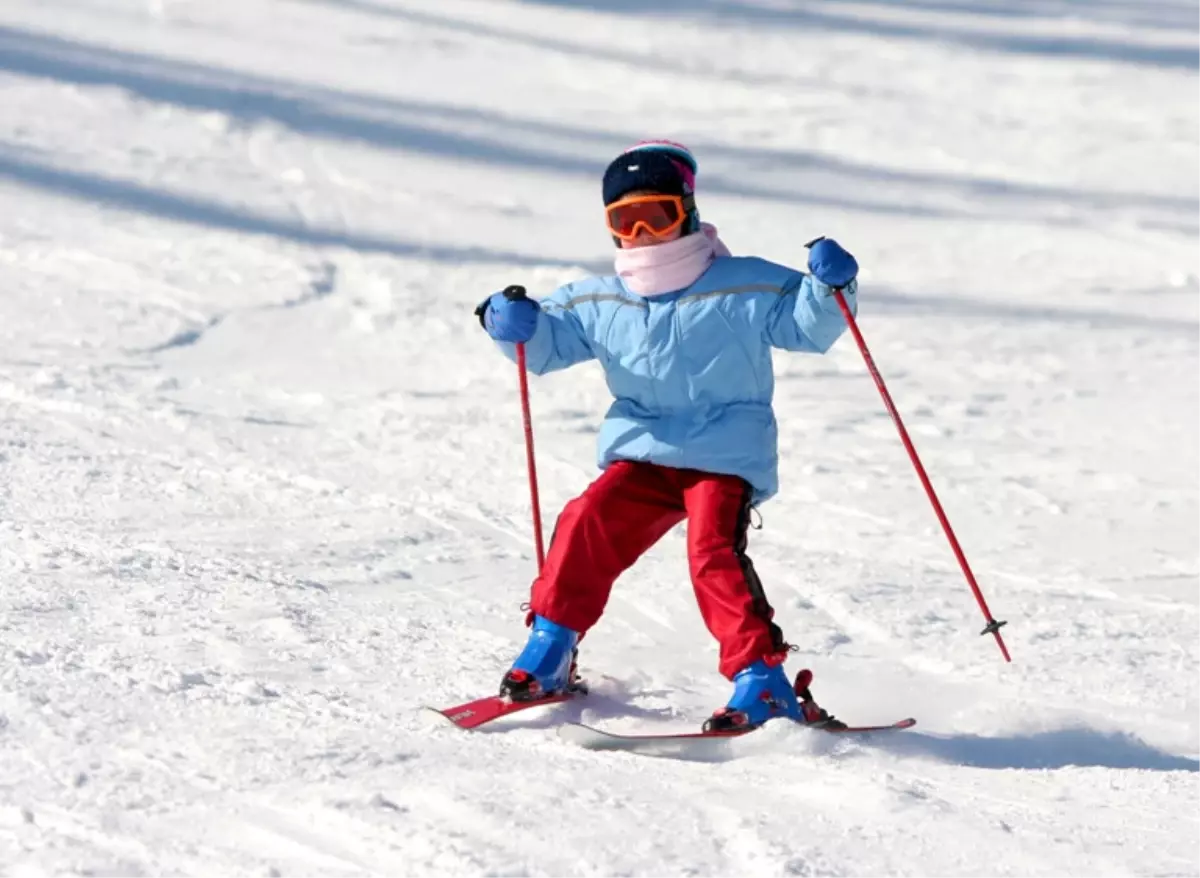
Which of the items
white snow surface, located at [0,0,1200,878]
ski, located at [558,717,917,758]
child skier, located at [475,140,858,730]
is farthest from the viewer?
child skier, located at [475,140,858,730]

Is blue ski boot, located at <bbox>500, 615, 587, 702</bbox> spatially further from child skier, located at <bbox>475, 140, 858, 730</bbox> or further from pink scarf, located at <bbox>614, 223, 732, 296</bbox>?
pink scarf, located at <bbox>614, 223, 732, 296</bbox>

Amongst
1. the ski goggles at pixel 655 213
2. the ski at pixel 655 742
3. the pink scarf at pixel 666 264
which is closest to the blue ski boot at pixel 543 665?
the ski at pixel 655 742

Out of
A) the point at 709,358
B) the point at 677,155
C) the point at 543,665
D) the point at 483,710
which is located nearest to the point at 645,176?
the point at 677,155

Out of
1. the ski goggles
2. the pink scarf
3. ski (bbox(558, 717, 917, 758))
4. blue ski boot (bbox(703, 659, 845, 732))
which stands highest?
the ski goggles

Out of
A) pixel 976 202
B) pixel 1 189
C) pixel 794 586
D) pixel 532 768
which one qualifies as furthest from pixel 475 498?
pixel 976 202

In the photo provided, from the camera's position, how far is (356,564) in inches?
189

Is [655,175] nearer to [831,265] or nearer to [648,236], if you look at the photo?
[648,236]

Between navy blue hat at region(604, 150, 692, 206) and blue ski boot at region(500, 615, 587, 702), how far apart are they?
1.03 metres

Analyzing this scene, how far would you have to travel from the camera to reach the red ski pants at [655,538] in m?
3.57

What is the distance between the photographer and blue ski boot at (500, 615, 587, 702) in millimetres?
3582

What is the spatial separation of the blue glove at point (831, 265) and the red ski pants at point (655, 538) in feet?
1.76

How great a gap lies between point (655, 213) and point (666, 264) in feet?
0.40

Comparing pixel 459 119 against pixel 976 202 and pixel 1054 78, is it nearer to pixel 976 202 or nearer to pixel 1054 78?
pixel 976 202

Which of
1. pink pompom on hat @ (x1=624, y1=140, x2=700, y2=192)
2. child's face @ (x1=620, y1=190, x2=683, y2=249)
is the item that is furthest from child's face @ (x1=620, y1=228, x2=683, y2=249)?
pink pompom on hat @ (x1=624, y1=140, x2=700, y2=192)
